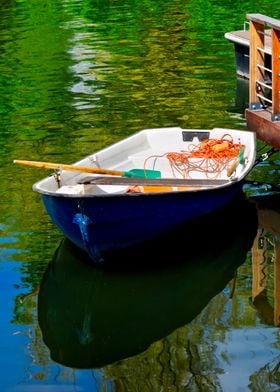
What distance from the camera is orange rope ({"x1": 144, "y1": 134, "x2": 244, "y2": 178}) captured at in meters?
12.3

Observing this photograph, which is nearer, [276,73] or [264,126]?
[276,73]

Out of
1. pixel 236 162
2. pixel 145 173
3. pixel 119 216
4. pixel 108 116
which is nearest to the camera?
pixel 119 216

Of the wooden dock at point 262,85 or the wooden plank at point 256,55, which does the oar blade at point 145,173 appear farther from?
the wooden plank at point 256,55

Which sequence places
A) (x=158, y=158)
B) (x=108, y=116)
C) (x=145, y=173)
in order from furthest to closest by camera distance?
1. (x=108, y=116)
2. (x=158, y=158)
3. (x=145, y=173)

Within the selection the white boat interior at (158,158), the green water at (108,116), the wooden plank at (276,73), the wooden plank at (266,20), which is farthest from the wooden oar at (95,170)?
the wooden plank at (266,20)

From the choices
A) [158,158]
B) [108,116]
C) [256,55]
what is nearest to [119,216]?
[158,158]

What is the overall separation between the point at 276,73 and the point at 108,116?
569cm

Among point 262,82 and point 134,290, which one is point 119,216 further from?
point 262,82

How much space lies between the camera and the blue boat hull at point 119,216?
33.3 ft

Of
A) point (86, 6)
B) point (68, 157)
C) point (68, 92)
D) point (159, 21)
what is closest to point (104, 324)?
point (68, 157)

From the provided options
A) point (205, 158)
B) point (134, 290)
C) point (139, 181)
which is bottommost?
point (134, 290)

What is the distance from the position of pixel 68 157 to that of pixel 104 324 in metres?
5.33

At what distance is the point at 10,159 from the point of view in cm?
1496

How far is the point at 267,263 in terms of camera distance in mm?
10930
